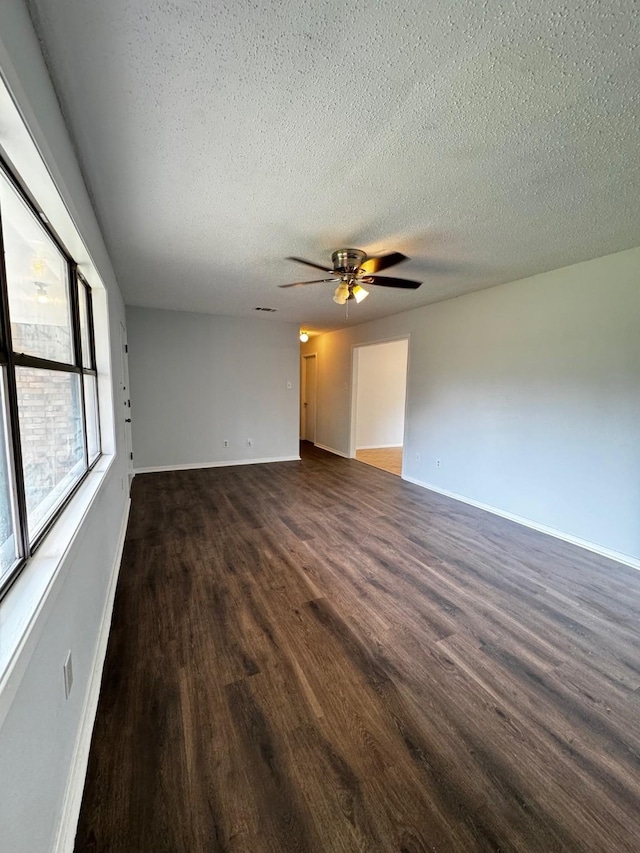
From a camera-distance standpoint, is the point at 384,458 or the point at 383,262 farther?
the point at 384,458

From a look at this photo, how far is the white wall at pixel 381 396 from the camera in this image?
749 cm

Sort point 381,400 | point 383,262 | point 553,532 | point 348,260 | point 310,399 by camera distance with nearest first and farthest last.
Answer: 1. point 383,262
2. point 348,260
3. point 553,532
4. point 381,400
5. point 310,399

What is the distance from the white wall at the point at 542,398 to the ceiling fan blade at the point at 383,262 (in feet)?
5.63

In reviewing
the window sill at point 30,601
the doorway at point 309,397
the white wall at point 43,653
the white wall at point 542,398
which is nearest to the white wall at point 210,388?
the doorway at point 309,397

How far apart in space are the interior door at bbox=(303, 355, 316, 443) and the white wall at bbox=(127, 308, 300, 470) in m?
1.54

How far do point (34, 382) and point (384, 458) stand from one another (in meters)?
5.94

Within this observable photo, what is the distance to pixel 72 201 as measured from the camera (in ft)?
4.98

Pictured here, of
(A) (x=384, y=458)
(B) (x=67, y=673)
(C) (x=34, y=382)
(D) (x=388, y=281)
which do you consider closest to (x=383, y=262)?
(D) (x=388, y=281)

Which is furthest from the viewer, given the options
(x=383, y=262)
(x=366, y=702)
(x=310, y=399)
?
(x=310, y=399)

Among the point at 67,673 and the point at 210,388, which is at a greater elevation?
the point at 210,388

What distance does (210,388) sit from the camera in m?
5.59

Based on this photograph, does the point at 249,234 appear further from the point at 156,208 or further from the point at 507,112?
the point at 507,112

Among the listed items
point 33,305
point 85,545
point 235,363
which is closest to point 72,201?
point 33,305

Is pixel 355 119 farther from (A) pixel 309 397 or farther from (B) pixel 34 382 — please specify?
(A) pixel 309 397
